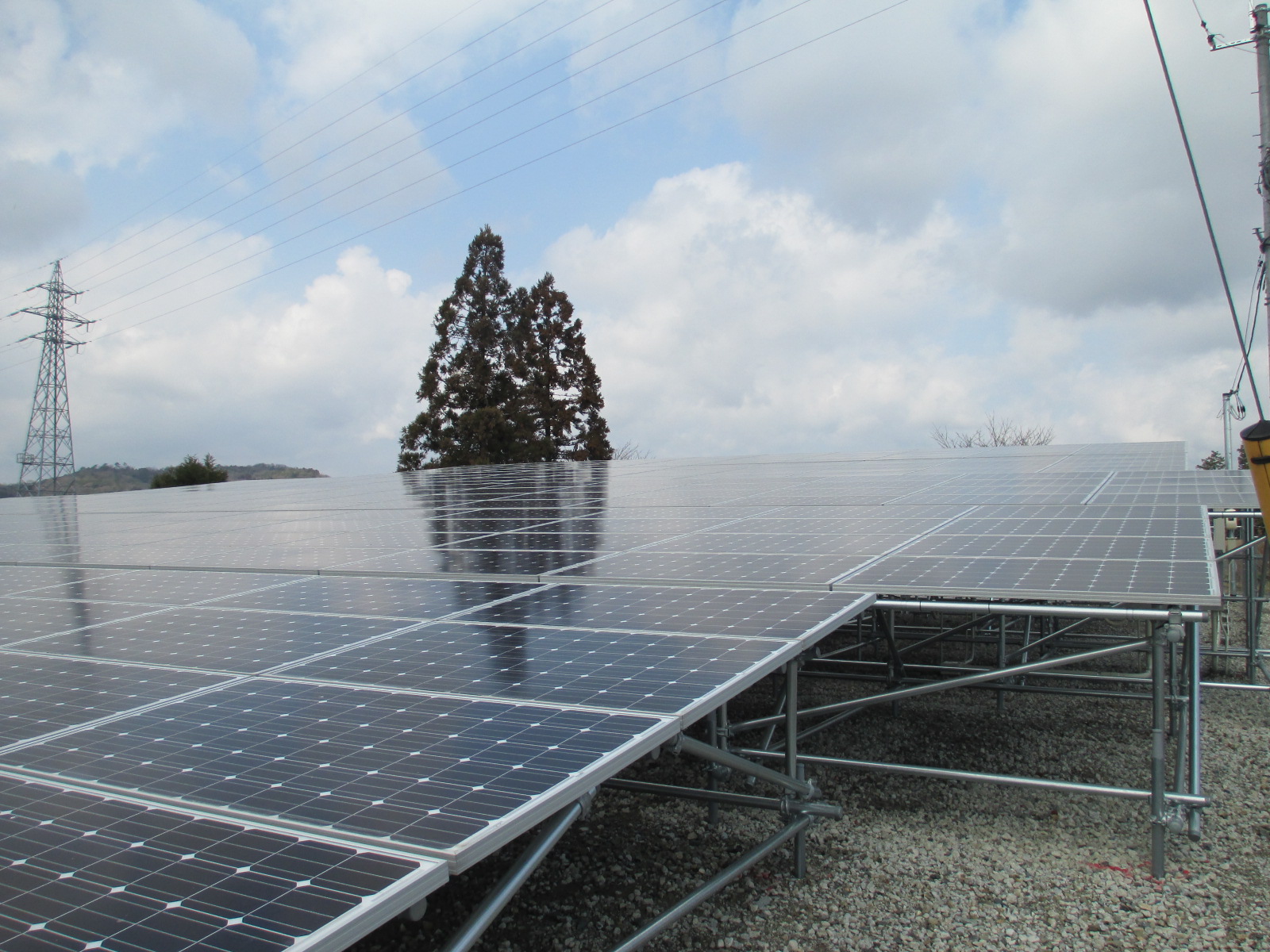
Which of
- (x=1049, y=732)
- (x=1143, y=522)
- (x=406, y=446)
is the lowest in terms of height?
(x=1049, y=732)

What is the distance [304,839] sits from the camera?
257cm

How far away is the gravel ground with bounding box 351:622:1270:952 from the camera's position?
5531 millimetres

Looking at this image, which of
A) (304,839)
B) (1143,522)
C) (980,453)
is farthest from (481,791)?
(980,453)

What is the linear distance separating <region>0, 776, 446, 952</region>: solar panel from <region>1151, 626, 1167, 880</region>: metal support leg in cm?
497

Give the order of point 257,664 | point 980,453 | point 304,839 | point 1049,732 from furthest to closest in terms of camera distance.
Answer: point 980,453
point 1049,732
point 257,664
point 304,839

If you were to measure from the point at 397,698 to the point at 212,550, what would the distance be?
7.01m

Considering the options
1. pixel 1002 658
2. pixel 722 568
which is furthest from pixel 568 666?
pixel 1002 658

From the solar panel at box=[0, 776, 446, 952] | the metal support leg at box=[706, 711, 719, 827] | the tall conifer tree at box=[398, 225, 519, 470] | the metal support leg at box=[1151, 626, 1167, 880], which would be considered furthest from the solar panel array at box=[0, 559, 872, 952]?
the tall conifer tree at box=[398, 225, 519, 470]

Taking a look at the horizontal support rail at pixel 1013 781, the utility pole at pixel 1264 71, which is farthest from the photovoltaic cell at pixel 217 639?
the utility pole at pixel 1264 71

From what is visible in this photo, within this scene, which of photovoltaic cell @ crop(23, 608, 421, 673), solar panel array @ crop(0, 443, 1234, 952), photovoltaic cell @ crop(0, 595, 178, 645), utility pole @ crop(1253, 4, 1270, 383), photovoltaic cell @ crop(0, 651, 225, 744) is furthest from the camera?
utility pole @ crop(1253, 4, 1270, 383)

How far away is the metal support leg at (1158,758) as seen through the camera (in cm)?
573

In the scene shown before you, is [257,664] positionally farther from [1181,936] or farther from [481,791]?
[1181,936]

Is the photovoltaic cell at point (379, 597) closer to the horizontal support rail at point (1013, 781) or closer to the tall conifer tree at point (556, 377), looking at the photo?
the horizontal support rail at point (1013, 781)

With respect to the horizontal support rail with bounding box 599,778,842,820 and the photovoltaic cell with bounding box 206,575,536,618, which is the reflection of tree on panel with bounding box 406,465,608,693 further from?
the horizontal support rail with bounding box 599,778,842,820
